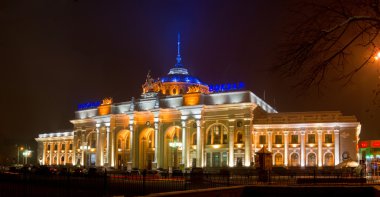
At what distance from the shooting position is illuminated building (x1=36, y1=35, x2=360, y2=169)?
67688 mm

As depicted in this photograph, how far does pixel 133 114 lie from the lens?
80.5m

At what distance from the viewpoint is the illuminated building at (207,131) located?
67688 millimetres

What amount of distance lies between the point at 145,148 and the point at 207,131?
13.8 meters

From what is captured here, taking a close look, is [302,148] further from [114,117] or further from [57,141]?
[57,141]

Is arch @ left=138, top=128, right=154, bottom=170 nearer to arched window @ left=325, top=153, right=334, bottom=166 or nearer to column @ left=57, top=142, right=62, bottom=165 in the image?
arched window @ left=325, top=153, right=334, bottom=166

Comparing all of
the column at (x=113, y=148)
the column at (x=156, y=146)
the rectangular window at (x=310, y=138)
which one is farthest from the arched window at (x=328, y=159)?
the column at (x=113, y=148)

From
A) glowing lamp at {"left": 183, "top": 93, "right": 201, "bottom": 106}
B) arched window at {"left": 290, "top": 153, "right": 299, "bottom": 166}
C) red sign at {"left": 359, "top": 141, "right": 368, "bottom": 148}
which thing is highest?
glowing lamp at {"left": 183, "top": 93, "right": 201, "bottom": 106}

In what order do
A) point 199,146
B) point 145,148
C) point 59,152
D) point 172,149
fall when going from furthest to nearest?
point 59,152, point 145,148, point 172,149, point 199,146

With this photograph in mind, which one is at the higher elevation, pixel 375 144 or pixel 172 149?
pixel 375 144

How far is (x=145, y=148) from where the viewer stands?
82750 millimetres

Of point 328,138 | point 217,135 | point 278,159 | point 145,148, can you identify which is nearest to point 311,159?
point 328,138

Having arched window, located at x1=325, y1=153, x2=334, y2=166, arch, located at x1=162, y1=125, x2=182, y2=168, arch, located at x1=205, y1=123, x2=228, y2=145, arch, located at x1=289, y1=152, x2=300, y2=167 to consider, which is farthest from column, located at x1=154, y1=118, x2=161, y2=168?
arched window, located at x1=325, y1=153, x2=334, y2=166

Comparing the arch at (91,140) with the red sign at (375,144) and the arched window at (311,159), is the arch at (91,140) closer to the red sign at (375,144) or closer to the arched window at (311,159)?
the arched window at (311,159)

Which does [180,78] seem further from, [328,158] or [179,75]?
[328,158]
